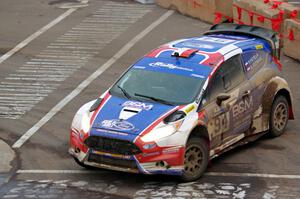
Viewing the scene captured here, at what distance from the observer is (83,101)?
→ 16641mm

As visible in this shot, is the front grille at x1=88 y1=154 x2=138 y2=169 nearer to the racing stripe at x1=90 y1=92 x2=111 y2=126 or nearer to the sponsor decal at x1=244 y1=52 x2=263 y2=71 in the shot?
the racing stripe at x1=90 y1=92 x2=111 y2=126

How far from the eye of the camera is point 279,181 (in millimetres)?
12203

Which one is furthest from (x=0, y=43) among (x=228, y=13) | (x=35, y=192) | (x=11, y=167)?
(x=35, y=192)

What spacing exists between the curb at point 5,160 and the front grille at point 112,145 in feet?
4.86

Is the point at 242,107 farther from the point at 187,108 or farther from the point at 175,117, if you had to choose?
the point at 175,117

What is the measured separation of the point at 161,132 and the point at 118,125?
62cm

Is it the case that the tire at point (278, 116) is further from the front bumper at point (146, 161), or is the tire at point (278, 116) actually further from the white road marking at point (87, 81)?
the white road marking at point (87, 81)

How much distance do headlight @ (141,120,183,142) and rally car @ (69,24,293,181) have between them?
0.01 metres

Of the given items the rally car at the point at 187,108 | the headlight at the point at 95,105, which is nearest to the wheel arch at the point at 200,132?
the rally car at the point at 187,108

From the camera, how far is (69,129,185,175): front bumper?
1164 cm

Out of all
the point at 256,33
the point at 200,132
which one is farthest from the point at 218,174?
the point at 256,33

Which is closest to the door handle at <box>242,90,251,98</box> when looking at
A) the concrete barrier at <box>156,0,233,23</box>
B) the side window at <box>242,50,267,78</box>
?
the side window at <box>242,50,267,78</box>

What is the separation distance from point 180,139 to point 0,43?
10.8 m

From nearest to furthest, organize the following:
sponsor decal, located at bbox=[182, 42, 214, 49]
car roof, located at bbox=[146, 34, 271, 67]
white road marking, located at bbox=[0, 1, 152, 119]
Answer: car roof, located at bbox=[146, 34, 271, 67] → sponsor decal, located at bbox=[182, 42, 214, 49] → white road marking, located at bbox=[0, 1, 152, 119]
